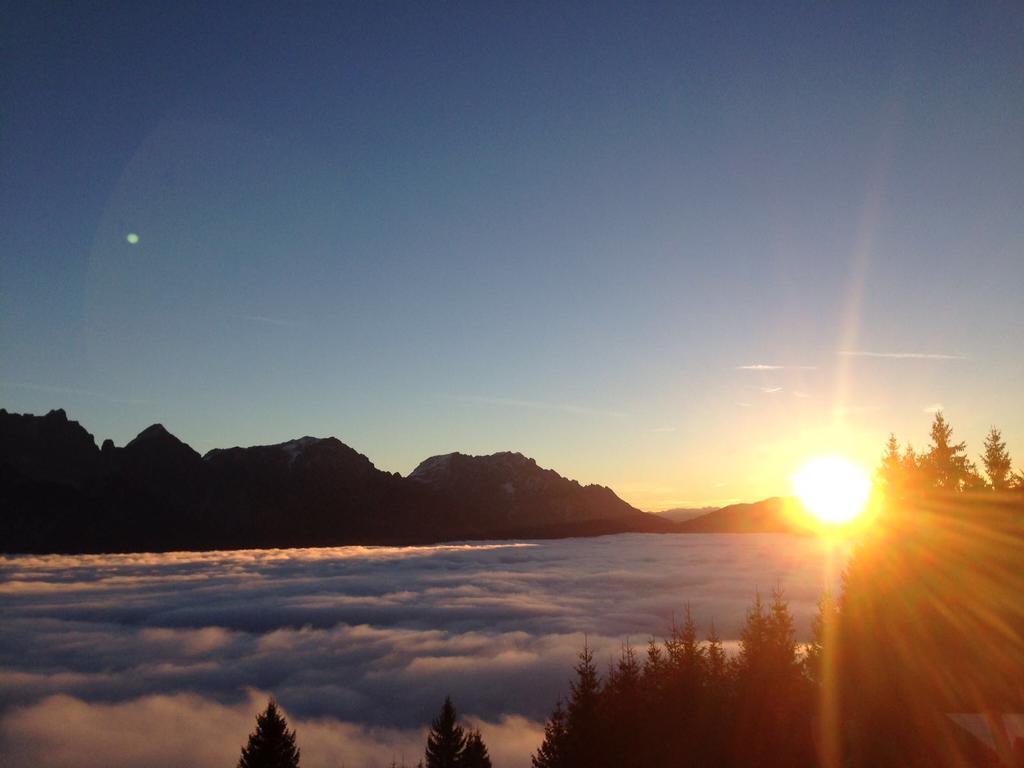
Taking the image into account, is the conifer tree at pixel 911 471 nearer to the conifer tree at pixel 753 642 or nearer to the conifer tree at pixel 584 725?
the conifer tree at pixel 753 642

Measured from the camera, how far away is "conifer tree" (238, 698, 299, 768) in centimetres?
5706

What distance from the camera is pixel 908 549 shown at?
40.8 metres

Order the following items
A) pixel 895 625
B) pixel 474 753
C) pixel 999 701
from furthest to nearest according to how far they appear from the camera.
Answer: pixel 474 753 < pixel 895 625 < pixel 999 701

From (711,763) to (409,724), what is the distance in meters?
191

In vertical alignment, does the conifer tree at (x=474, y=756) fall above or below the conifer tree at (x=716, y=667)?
below

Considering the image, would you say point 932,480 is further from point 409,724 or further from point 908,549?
point 409,724

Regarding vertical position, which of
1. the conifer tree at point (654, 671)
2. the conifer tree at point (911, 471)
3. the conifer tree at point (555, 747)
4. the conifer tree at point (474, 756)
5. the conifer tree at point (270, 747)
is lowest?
the conifer tree at point (474, 756)

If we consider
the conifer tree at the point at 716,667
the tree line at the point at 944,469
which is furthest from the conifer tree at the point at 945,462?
the conifer tree at the point at 716,667

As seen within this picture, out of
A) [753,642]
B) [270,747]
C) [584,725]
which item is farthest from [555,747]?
[270,747]

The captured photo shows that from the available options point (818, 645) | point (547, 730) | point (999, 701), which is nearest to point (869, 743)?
point (999, 701)

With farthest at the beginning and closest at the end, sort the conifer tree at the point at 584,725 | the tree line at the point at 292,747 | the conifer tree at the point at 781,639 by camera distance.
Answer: the tree line at the point at 292,747 → the conifer tree at the point at 781,639 → the conifer tree at the point at 584,725

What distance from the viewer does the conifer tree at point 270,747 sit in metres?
57.1

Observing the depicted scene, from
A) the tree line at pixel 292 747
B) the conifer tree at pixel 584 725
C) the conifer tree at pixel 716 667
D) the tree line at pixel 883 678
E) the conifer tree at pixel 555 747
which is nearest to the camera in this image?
the tree line at pixel 883 678

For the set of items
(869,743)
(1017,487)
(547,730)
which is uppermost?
(1017,487)
